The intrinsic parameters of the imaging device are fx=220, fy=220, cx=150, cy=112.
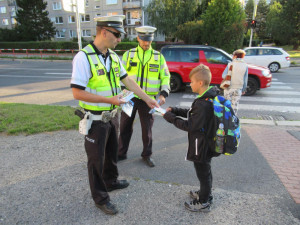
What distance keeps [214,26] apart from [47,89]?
1897 cm

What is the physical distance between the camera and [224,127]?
215 cm

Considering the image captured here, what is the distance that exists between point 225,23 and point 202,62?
15.9 metres

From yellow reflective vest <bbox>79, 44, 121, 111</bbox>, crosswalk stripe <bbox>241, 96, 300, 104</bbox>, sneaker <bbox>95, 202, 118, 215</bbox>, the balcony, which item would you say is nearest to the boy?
yellow reflective vest <bbox>79, 44, 121, 111</bbox>

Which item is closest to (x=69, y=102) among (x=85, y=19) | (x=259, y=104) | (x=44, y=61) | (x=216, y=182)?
(x=216, y=182)

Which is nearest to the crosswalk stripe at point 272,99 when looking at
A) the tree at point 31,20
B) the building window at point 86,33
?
the tree at point 31,20

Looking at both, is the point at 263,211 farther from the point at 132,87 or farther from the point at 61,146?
the point at 61,146

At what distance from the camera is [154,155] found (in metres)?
3.88

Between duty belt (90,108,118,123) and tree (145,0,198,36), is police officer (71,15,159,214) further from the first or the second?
tree (145,0,198,36)

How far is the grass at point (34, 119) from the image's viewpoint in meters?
4.74

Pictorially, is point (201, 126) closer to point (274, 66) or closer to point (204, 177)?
point (204, 177)

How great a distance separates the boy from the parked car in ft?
21.7

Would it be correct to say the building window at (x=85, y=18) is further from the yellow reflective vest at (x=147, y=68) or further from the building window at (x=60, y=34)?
the yellow reflective vest at (x=147, y=68)

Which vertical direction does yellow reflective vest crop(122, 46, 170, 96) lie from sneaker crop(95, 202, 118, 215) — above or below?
above

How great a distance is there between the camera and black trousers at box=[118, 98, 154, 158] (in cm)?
339
